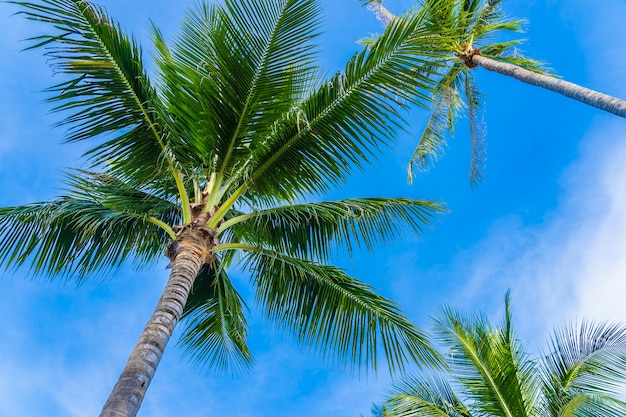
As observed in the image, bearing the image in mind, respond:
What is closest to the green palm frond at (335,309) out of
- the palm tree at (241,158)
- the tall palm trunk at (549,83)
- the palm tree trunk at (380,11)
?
the palm tree at (241,158)

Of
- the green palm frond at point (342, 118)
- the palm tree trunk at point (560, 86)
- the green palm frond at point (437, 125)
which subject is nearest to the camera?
the green palm frond at point (342, 118)

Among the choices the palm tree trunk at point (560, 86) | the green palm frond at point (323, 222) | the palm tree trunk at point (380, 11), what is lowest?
the green palm frond at point (323, 222)

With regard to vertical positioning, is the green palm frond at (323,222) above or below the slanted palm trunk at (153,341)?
above

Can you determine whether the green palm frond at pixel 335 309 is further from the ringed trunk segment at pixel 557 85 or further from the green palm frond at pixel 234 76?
the ringed trunk segment at pixel 557 85

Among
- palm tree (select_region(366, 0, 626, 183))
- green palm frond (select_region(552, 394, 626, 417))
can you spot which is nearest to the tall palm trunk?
palm tree (select_region(366, 0, 626, 183))

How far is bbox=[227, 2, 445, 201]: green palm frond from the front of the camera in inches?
230

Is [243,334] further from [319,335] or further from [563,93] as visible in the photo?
[563,93]

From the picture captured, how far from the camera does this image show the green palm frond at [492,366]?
304 inches

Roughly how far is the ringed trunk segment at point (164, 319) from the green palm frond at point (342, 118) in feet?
3.49

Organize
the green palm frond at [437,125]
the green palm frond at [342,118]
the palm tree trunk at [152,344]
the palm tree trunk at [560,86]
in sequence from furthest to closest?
the green palm frond at [437,125], the palm tree trunk at [560,86], the green palm frond at [342,118], the palm tree trunk at [152,344]

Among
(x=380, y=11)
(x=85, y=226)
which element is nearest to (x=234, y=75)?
(x=85, y=226)

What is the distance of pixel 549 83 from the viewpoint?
9.50 meters

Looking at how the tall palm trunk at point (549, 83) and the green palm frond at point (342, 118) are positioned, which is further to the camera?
the tall palm trunk at point (549, 83)

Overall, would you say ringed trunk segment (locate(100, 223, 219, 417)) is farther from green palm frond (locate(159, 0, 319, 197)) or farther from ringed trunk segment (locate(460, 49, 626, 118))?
ringed trunk segment (locate(460, 49, 626, 118))
